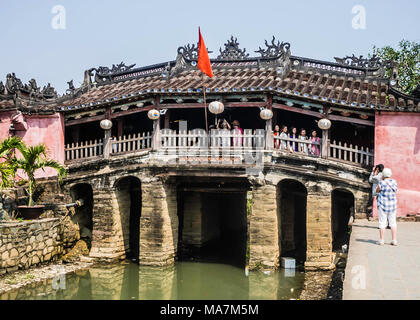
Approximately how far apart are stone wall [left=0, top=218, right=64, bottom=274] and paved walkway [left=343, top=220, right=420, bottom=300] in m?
8.87

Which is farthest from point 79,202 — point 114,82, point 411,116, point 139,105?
point 411,116

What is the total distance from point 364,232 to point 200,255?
22.1ft

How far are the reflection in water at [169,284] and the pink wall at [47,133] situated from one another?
408cm

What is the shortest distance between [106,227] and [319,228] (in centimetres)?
654

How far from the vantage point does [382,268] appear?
7.35 m

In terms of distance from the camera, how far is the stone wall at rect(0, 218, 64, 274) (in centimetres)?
1248

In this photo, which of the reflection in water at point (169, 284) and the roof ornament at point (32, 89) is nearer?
the reflection in water at point (169, 284)

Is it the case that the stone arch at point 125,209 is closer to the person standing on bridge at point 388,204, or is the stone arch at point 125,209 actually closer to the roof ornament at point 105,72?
the roof ornament at point 105,72

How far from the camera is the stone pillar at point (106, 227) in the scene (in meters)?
14.6

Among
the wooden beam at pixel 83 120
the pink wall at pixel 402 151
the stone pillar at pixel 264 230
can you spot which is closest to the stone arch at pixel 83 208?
the wooden beam at pixel 83 120

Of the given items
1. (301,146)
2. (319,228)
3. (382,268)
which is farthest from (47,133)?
(382,268)

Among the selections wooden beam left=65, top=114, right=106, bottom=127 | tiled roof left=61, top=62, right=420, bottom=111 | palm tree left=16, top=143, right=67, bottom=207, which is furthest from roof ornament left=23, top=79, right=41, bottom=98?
palm tree left=16, top=143, right=67, bottom=207

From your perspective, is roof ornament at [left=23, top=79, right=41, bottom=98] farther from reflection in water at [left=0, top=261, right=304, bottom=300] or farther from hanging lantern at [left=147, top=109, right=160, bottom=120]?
reflection in water at [left=0, top=261, right=304, bottom=300]

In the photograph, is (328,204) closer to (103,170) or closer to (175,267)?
(175,267)
